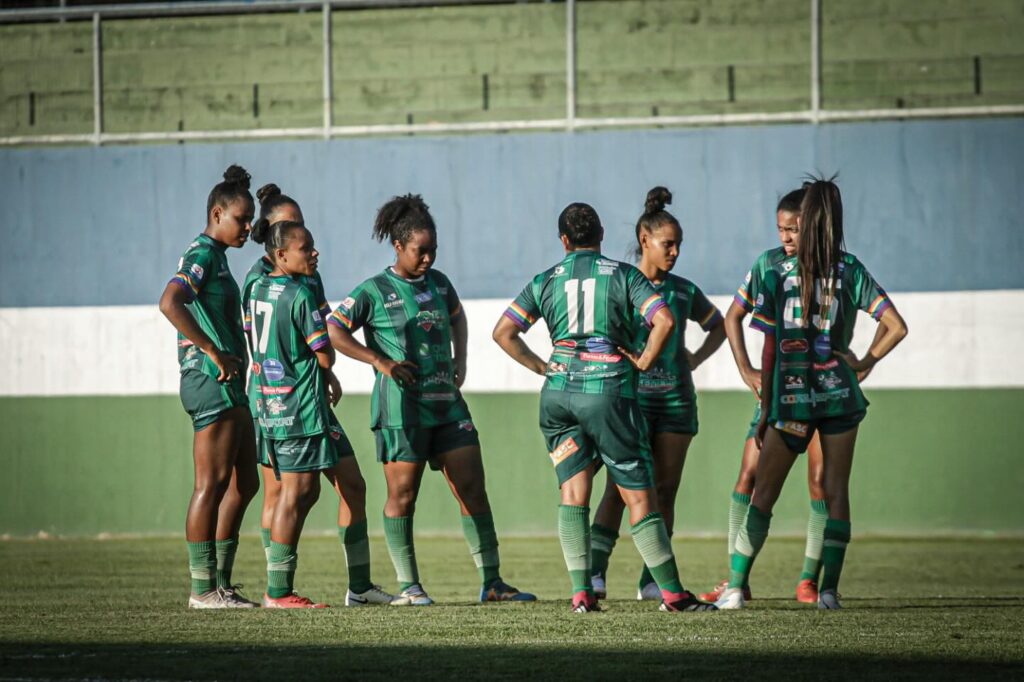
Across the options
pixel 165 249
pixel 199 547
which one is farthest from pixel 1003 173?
pixel 199 547

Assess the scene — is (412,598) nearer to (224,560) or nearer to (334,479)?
(334,479)

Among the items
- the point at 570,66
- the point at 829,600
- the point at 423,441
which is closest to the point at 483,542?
the point at 423,441

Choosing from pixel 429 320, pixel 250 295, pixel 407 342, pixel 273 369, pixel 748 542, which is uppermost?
pixel 250 295

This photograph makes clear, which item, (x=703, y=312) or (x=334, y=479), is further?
(x=703, y=312)

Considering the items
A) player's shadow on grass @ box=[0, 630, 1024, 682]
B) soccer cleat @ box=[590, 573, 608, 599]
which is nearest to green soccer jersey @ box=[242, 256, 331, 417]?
player's shadow on grass @ box=[0, 630, 1024, 682]

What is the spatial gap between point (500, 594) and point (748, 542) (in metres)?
1.29

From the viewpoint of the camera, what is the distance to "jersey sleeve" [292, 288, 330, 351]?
713 centimetres

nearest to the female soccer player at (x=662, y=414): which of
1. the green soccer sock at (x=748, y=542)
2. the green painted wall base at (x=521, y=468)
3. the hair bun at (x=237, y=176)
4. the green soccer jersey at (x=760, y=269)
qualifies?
the green soccer jersey at (x=760, y=269)

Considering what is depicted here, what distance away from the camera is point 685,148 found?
13250 mm

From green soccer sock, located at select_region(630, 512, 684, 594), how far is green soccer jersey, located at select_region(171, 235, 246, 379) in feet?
6.88

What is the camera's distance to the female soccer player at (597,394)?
6777 mm

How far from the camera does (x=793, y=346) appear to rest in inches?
283

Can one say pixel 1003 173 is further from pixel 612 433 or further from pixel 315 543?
pixel 612 433

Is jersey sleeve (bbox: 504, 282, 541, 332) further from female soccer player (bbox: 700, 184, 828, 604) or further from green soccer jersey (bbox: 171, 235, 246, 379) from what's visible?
green soccer jersey (bbox: 171, 235, 246, 379)
